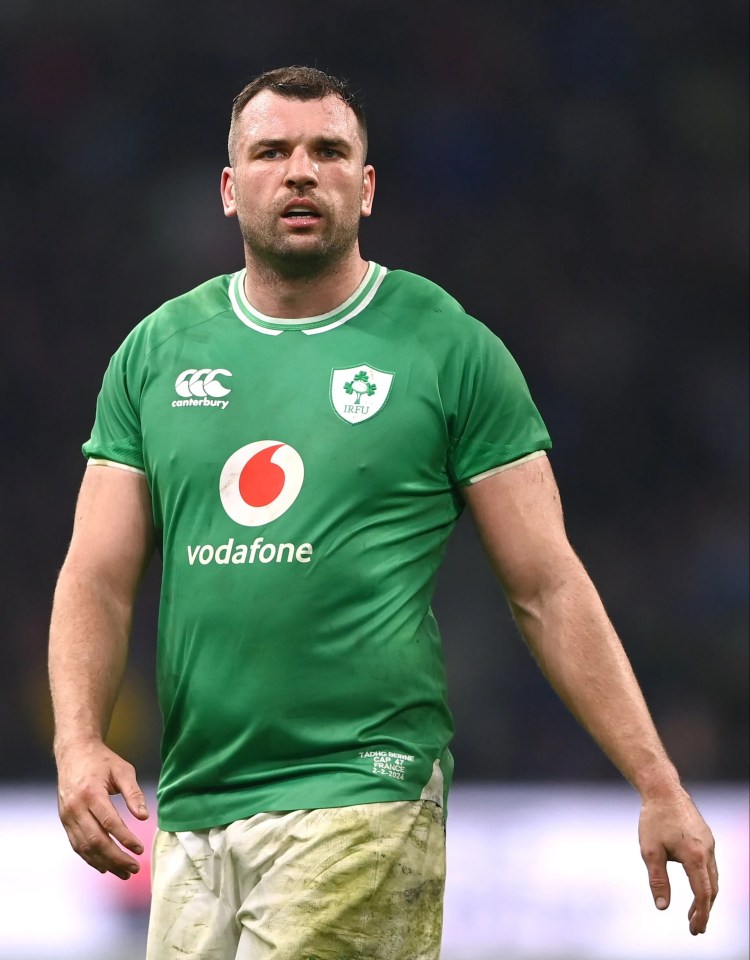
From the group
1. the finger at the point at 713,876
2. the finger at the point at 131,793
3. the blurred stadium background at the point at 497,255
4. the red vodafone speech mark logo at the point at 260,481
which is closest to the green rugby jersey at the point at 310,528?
the red vodafone speech mark logo at the point at 260,481

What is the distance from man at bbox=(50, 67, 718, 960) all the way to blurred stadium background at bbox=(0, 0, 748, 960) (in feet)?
20.0

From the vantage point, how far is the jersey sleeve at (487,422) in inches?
138

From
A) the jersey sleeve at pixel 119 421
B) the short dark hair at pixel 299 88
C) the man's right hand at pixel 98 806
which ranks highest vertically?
the short dark hair at pixel 299 88

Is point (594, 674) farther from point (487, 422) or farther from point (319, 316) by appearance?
point (319, 316)

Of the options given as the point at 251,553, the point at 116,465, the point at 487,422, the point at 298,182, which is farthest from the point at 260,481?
the point at 298,182

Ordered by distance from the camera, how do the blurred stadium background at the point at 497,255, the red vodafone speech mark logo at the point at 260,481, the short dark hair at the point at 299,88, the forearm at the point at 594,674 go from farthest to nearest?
the blurred stadium background at the point at 497,255, the short dark hair at the point at 299,88, the red vodafone speech mark logo at the point at 260,481, the forearm at the point at 594,674

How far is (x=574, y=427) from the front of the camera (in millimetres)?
10453

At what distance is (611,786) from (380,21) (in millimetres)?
5508

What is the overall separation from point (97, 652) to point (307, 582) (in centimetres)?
50

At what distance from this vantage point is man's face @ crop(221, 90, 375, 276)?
11.7 feet

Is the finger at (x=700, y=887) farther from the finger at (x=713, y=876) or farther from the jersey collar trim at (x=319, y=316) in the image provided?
the jersey collar trim at (x=319, y=316)

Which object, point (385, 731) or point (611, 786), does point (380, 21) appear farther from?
point (385, 731)

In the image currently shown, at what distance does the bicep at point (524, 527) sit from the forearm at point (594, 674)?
24 millimetres

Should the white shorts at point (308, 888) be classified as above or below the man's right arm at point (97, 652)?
below
